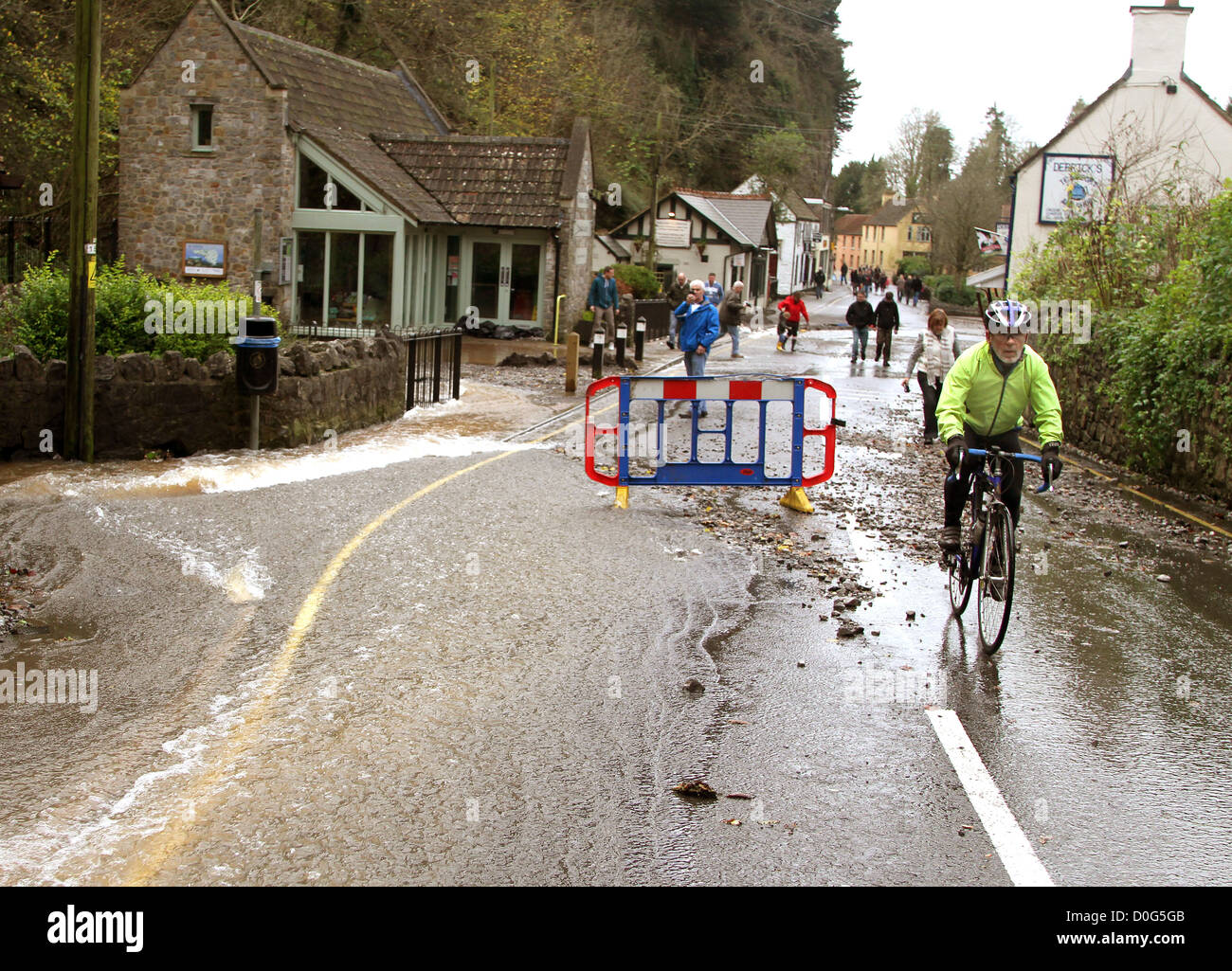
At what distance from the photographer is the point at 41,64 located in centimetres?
2953

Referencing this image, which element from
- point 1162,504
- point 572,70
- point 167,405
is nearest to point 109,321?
point 167,405

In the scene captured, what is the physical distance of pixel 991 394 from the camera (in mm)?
8031

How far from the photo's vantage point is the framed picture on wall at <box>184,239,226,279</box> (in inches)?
1156

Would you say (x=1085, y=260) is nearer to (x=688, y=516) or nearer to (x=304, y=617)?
(x=688, y=516)

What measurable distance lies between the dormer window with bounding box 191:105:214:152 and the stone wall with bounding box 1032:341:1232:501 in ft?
61.9

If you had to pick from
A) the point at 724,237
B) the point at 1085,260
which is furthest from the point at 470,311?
the point at 724,237

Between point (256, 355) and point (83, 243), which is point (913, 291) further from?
point (83, 243)

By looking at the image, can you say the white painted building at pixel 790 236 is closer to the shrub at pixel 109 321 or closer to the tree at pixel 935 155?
the tree at pixel 935 155

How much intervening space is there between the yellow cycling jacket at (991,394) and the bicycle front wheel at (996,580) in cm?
60

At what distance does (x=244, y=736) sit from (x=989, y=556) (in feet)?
14.5

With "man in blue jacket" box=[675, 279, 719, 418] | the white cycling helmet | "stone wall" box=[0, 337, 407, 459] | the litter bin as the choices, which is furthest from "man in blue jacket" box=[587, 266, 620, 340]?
the white cycling helmet

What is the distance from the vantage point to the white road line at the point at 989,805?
4.58 meters

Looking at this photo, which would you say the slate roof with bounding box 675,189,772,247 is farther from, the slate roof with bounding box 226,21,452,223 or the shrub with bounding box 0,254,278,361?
the shrub with bounding box 0,254,278,361
